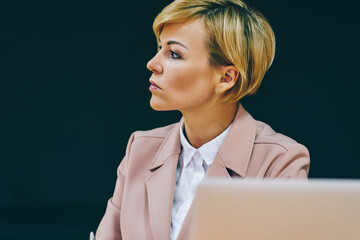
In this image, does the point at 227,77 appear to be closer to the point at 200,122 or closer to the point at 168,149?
the point at 200,122

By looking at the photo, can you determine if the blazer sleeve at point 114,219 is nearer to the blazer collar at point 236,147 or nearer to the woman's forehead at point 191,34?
the blazer collar at point 236,147

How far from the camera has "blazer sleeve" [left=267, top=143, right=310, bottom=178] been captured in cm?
130

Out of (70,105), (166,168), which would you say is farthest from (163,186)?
(70,105)

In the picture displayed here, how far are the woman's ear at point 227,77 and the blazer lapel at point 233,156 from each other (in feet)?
0.35

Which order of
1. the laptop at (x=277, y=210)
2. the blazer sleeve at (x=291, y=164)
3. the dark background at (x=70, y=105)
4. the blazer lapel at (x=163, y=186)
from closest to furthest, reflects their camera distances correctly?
the laptop at (x=277, y=210), the blazer sleeve at (x=291, y=164), the blazer lapel at (x=163, y=186), the dark background at (x=70, y=105)

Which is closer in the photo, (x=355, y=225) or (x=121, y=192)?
(x=355, y=225)

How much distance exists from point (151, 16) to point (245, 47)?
215cm

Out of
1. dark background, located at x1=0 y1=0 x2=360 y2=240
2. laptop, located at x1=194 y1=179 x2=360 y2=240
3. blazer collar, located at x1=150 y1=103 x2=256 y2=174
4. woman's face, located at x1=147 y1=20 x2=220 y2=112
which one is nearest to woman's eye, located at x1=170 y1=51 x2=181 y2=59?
woman's face, located at x1=147 y1=20 x2=220 y2=112

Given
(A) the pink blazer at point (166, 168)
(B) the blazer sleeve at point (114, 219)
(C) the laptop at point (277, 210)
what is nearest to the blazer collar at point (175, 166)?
(A) the pink blazer at point (166, 168)

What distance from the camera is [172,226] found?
1.44 m

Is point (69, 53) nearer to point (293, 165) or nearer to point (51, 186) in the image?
point (51, 186)

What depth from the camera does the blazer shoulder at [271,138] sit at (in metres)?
1.36

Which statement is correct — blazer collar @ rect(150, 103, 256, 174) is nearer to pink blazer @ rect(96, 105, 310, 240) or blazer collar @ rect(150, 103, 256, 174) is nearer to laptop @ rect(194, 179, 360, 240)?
pink blazer @ rect(96, 105, 310, 240)

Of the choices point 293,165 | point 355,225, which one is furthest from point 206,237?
point 293,165
